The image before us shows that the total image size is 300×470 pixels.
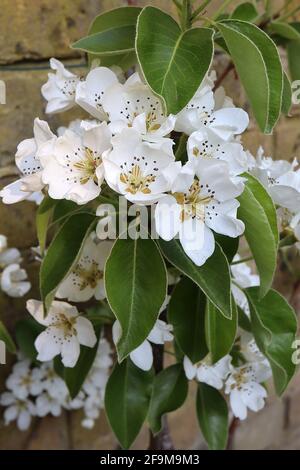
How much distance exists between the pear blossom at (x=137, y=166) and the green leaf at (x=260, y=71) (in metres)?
0.12

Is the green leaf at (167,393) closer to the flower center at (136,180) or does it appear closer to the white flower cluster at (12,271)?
the white flower cluster at (12,271)

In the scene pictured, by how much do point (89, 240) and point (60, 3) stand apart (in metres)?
0.48

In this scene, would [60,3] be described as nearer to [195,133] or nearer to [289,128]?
[195,133]

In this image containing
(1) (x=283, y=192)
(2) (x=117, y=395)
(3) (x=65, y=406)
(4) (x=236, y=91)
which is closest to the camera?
(1) (x=283, y=192)

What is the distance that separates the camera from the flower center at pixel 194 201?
65cm

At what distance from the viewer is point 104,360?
112 centimetres

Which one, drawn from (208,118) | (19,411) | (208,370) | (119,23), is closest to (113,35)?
(119,23)

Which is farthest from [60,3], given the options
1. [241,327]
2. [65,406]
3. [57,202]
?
[65,406]

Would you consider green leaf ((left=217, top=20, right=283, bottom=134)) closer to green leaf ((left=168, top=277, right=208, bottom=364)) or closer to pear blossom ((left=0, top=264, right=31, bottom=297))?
green leaf ((left=168, top=277, right=208, bottom=364))

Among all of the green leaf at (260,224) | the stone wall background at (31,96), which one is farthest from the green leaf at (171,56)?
the stone wall background at (31,96)

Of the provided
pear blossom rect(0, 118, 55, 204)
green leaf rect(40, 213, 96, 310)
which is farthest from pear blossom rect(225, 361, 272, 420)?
pear blossom rect(0, 118, 55, 204)

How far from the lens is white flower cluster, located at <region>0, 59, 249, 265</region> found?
62cm

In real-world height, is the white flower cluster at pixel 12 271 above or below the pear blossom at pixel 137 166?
below

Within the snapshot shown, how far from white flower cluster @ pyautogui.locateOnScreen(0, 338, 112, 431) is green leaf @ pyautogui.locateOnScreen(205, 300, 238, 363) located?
14.0 inches
